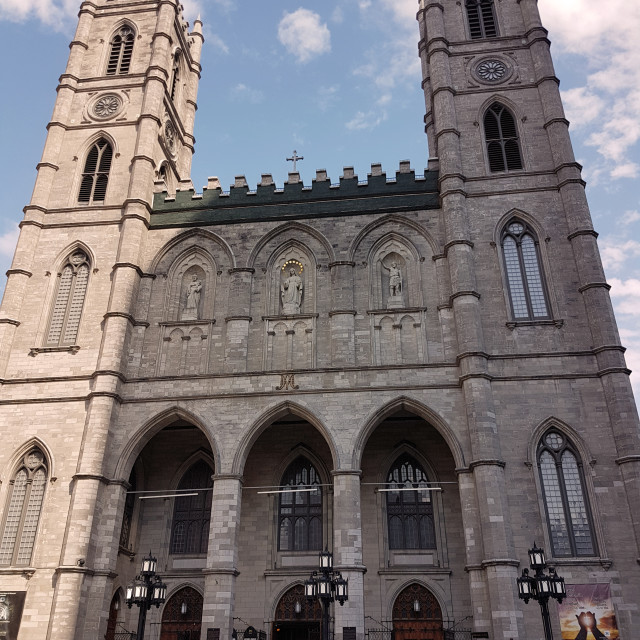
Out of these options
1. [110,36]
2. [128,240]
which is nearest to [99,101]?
[110,36]

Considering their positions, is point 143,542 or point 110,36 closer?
point 143,542

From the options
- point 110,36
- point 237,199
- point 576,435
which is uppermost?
point 110,36

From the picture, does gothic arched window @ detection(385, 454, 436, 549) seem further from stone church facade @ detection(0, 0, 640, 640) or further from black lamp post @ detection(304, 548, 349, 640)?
black lamp post @ detection(304, 548, 349, 640)

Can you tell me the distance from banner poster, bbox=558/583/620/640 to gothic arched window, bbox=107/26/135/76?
94.8 ft

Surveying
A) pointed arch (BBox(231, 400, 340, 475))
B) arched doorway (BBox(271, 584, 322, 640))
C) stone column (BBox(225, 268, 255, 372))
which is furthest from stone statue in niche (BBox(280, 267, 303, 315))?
arched doorway (BBox(271, 584, 322, 640))

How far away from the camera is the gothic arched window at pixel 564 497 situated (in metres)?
19.6

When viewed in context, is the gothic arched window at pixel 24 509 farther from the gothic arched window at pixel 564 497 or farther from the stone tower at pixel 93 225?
the gothic arched window at pixel 564 497

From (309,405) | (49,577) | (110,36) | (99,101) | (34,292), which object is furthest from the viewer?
(110,36)

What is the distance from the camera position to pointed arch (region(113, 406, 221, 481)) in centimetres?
2198

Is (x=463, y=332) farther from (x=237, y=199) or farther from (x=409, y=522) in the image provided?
(x=237, y=199)

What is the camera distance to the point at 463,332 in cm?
2241

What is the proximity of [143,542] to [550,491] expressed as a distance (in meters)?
14.5

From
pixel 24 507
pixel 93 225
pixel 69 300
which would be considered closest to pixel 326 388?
pixel 24 507

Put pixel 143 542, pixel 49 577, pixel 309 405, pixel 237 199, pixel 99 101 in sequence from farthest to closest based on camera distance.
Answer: pixel 99 101
pixel 237 199
pixel 143 542
pixel 309 405
pixel 49 577
